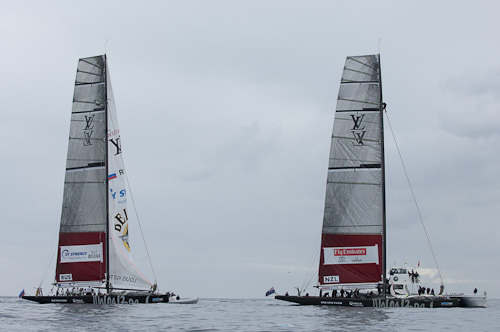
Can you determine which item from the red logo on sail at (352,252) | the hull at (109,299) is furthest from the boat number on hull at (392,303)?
the hull at (109,299)

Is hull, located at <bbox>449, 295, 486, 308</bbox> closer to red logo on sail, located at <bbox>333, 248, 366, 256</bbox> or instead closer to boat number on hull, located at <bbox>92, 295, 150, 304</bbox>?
red logo on sail, located at <bbox>333, 248, 366, 256</bbox>

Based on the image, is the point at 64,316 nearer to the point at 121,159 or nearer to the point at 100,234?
the point at 100,234

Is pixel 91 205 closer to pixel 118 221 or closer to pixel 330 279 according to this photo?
pixel 118 221

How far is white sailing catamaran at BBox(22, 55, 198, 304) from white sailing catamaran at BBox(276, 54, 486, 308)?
655 inches

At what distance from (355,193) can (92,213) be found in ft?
78.7

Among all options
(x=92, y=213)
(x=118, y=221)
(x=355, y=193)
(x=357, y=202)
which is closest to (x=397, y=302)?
(x=357, y=202)

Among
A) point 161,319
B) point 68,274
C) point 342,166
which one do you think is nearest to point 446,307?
point 342,166

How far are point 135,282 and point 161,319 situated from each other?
20.2m

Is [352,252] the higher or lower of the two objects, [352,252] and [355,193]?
the lower

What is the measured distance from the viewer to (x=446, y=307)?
56.6m

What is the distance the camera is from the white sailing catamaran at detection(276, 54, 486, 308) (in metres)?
58.7

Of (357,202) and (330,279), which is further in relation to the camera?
(330,279)

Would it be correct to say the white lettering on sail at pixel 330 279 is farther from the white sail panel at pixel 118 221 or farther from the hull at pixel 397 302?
the white sail panel at pixel 118 221

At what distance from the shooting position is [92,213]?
63625mm
